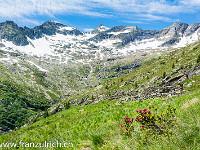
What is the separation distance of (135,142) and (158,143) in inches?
44.3

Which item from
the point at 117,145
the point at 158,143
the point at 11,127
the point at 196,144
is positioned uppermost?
the point at 196,144

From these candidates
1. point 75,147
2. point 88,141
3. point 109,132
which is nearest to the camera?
point 75,147

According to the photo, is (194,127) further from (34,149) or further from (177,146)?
(34,149)

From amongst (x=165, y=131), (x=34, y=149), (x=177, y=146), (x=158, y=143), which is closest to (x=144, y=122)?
(x=165, y=131)

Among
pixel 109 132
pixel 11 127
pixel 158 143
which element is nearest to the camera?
pixel 158 143

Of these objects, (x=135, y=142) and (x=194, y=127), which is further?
(x=135, y=142)

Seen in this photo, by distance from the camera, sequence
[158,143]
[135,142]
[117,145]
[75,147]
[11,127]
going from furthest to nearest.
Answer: [11,127], [75,147], [117,145], [135,142], [158,143]

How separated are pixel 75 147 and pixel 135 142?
124 inches

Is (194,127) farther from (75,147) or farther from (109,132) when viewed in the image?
(75,147)

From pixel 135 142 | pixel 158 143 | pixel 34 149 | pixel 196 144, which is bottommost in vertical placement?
pixel 34 149

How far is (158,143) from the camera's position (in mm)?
3971

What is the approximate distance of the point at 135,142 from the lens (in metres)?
4.91

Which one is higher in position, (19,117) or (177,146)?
(177,146)

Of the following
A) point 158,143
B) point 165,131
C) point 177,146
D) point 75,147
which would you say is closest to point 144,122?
point 165,131
